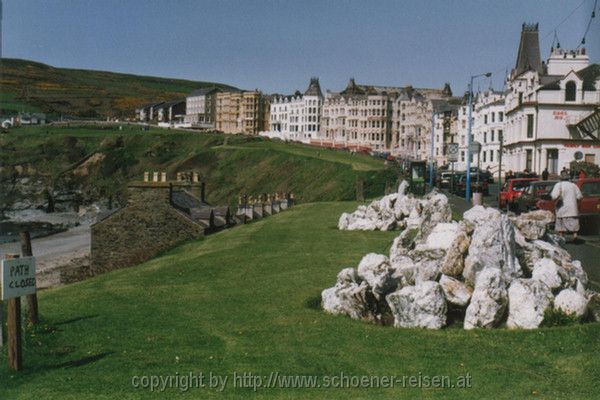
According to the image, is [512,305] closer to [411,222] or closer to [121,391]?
[121,391]

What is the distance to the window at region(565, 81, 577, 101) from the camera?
76.7 m

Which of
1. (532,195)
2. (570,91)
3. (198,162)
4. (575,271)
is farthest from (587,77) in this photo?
(198,162)

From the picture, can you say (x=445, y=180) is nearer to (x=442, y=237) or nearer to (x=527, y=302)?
(x=442, y=237)

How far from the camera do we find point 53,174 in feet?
508

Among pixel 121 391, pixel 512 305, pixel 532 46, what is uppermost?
pixel 532 46

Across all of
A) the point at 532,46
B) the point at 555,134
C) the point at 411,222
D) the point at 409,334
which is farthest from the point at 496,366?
the point at 532,46

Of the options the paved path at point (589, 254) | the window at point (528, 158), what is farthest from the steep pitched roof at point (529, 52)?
the paved path at point (589, 254)

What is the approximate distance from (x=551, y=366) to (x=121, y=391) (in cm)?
634

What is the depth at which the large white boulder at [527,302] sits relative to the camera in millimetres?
13961

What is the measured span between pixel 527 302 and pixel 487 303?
2.34 ft

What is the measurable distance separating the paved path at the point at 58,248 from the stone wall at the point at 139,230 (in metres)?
15.4

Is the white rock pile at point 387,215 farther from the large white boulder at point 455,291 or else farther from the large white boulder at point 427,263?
the large white boulder at point 455,291

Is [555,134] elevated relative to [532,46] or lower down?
lower down

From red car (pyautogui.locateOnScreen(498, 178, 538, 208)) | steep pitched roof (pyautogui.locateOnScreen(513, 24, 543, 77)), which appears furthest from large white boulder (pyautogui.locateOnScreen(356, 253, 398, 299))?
steep pitched roof (pyautogui.locateOnScreen(513, 24, 543, 77))
